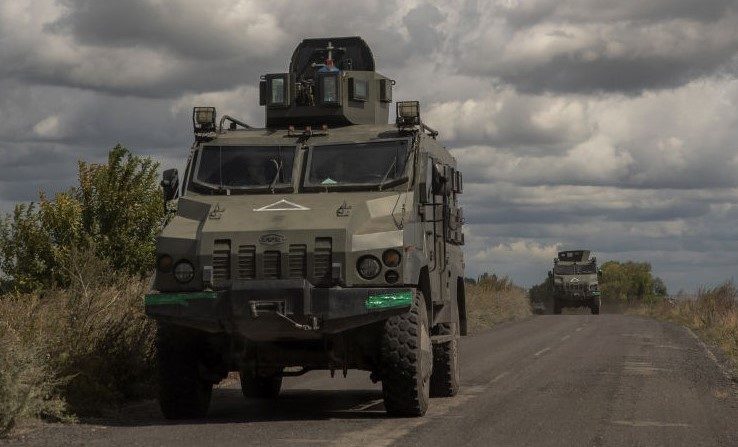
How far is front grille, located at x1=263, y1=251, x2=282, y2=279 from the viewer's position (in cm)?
1148

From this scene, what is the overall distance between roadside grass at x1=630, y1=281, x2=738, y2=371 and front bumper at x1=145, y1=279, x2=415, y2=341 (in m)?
12.6

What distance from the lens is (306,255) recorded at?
1143 centimetres

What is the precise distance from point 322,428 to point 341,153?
318 cm

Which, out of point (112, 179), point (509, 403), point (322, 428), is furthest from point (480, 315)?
point (322, 428)

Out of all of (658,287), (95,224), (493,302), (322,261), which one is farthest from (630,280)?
(322,261)

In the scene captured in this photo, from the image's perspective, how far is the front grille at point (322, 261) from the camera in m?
11.4

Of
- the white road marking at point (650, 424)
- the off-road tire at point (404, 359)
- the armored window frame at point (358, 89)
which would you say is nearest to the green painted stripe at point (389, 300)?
the off-road tire at point (404, 359)

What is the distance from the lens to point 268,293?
36.6 ft

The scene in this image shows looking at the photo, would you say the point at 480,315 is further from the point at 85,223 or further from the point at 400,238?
the point at 400,238

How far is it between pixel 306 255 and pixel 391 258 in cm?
80

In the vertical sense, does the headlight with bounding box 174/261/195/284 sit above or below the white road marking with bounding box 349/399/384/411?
above

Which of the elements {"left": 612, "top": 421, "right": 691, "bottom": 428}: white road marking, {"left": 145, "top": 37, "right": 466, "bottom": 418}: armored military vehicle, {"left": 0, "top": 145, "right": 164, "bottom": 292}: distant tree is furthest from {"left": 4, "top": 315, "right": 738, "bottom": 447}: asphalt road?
{"left": 0, "top": 145, "right": 164, "bottom": 292}: distant tree

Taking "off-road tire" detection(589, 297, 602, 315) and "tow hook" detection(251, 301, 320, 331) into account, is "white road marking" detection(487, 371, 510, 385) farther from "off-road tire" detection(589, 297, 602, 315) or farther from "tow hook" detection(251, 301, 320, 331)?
"off-road tire" detection(589, 297, 602, 315)

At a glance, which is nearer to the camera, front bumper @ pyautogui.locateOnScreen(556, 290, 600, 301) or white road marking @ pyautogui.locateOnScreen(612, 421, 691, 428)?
white road marking @ pyautogui.locateOnScreen(612, 421, 691, 428)
